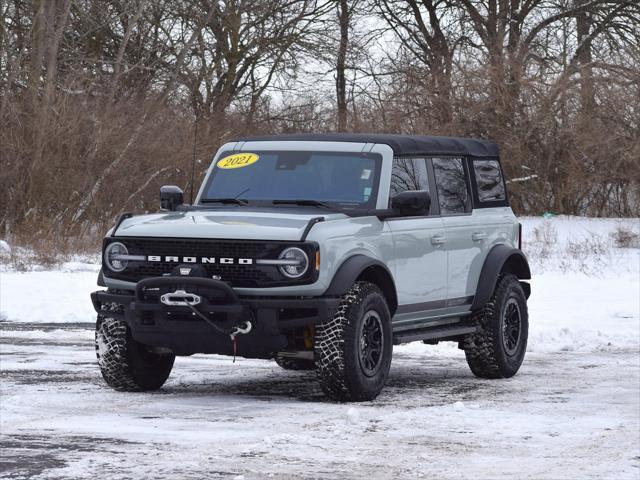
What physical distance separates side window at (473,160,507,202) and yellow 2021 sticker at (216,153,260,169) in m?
2.15

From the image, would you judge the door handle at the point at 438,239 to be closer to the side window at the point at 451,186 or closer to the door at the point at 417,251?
the door at the point at 417,251

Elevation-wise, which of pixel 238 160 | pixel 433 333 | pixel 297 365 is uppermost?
pixel 238 160

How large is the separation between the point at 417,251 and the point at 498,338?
1343 mm

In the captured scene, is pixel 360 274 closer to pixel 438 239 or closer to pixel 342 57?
pixel 438 239

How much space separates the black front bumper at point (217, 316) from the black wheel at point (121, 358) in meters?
0.54

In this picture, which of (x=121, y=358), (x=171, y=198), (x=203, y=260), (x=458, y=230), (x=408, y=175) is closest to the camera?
(x=203, y=260)

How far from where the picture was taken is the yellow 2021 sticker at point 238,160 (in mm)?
11594

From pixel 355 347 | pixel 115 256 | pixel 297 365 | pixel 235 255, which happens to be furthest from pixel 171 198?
pixel 355 347

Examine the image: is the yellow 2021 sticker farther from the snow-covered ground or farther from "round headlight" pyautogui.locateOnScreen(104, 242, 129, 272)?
the snow-covered ground

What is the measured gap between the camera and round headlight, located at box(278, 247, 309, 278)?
387 inches

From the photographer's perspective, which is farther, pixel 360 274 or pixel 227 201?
pixel 227 201

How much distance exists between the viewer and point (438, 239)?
1159cm

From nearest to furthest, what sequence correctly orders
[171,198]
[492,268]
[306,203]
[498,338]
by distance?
[306,203], [171,198], [498,338], [492,268]

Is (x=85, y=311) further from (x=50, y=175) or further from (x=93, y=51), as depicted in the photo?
(x=93, y=51)
